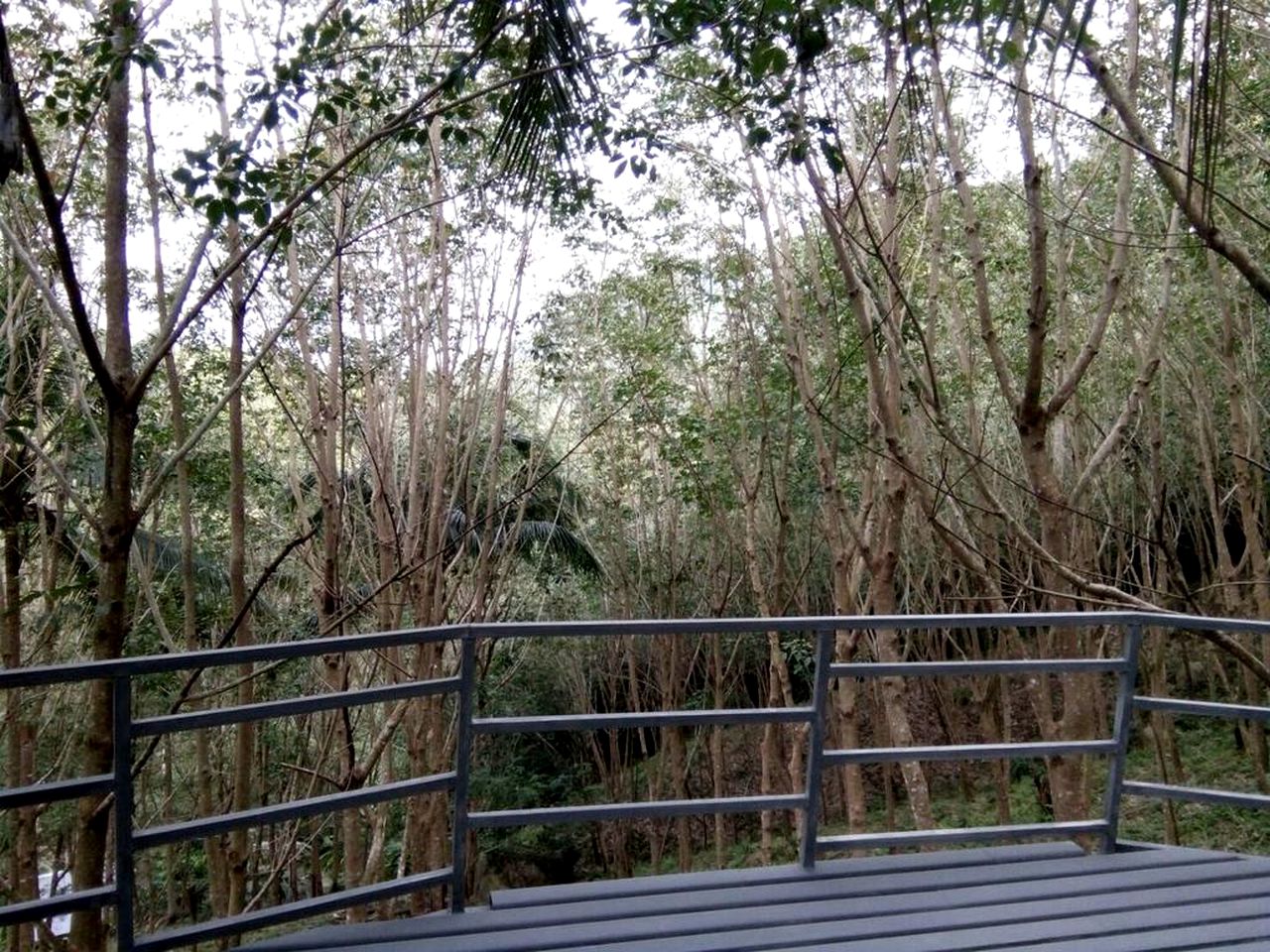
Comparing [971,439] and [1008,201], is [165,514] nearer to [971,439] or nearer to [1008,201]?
[971,439]

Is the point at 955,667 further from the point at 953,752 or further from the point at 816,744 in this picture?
the point at 816,744

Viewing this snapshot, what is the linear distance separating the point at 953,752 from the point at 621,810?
3.80 ft

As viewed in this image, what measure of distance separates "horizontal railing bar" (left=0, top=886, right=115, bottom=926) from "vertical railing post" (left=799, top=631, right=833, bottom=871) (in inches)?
78.3

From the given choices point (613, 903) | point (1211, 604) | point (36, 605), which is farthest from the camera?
point (1211, 604)

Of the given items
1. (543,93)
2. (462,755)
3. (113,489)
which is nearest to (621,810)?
(462,755)

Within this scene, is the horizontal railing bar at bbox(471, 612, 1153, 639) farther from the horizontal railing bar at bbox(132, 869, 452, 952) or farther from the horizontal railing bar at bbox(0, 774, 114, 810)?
the horizontal railing bar at bbox(0, 774, 114, 810)

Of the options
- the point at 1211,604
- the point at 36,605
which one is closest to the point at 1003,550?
the point at 1211,604

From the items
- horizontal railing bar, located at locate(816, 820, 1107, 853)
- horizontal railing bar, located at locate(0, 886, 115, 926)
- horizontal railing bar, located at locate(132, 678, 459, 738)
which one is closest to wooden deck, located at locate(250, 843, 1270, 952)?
horizontal railing bar, located at locate(816, 820, 1107, 853)

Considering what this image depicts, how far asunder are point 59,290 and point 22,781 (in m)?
5.33

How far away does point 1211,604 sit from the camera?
15109mm

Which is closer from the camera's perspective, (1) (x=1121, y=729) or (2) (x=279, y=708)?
(2) (x=279, y=708)

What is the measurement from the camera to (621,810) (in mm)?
3275

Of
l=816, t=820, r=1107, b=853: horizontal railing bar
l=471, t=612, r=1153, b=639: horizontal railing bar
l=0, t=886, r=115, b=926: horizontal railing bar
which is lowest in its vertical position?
l=816, t=820, r=1107, b=853: horizontal railing bar

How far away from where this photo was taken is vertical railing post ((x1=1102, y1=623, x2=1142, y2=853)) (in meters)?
3.69
